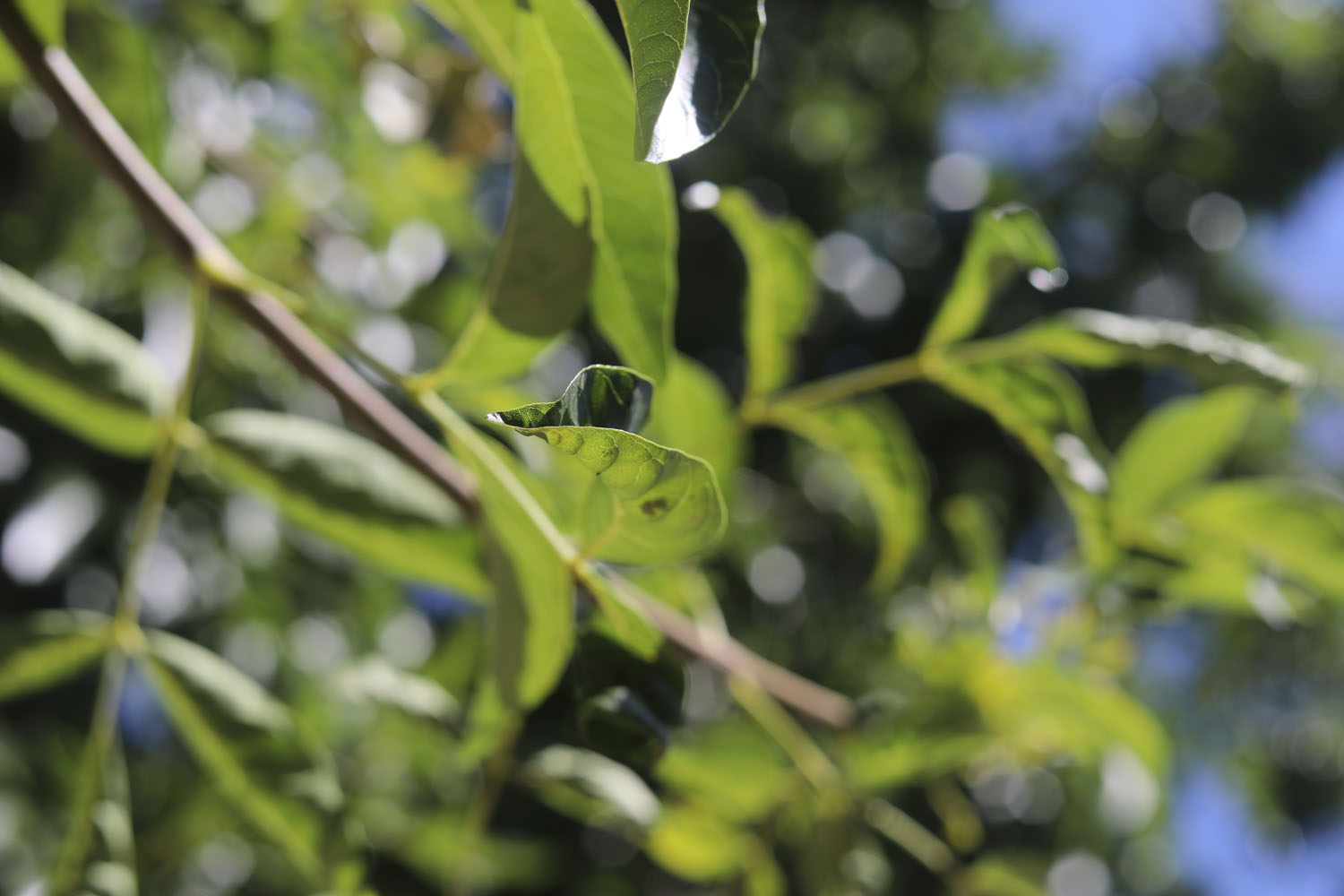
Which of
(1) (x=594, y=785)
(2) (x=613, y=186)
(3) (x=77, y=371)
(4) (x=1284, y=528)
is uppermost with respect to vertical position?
(2) (x=613, y=186)

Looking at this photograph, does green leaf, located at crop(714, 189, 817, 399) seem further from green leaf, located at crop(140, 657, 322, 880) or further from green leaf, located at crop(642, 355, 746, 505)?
green leaf, located at crop(140, 657, 322, 880)

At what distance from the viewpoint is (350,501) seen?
1.75ft

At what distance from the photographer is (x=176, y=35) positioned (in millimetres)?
1101

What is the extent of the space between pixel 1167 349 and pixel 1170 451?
24 centimetres

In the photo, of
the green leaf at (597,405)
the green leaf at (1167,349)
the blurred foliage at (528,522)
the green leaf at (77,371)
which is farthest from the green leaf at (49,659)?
the green leaf at (1167,349)

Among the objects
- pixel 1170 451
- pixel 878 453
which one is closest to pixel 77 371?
pixel 878 453

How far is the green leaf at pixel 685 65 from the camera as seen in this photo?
24 centimetres

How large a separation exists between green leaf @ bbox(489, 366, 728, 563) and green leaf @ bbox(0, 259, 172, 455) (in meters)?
0.31

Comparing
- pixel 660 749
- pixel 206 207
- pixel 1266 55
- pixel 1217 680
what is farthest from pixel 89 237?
pixel 1266 55

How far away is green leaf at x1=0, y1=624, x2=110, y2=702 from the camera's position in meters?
0.55

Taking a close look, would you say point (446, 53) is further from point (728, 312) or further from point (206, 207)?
point (728, 312)

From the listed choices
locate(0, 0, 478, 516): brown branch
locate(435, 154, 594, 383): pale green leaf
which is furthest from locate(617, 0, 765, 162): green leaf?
locate(0, 0, 478, 516): brown branch

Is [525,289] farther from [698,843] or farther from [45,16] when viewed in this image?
[698,843]

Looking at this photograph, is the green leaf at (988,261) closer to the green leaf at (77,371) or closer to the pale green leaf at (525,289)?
the pale green leaf at (525,289)
